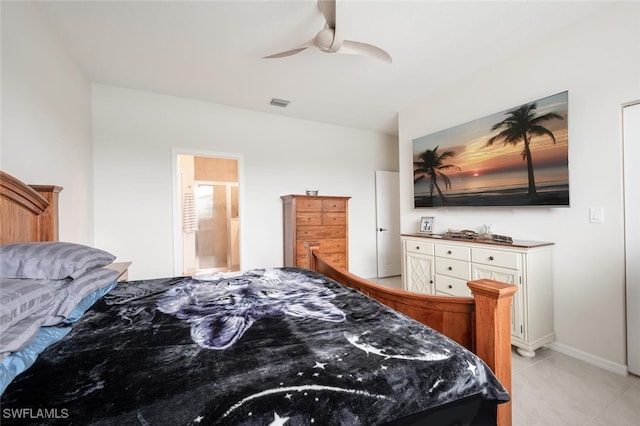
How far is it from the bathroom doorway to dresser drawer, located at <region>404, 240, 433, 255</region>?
3638 millimetres

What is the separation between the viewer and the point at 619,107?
2055mm

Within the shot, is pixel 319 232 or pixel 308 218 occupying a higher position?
pixel 308 218

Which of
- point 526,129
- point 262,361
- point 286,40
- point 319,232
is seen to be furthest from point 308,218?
point 262,361

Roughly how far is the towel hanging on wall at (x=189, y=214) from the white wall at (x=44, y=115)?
7.83ft

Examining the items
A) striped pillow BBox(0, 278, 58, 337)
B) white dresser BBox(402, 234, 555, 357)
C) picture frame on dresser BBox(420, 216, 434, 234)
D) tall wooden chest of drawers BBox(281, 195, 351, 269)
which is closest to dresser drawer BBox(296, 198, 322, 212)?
Answer: tall wooden chest of drawers BBox(281, 195, 351, 269)

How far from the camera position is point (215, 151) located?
12.7ft

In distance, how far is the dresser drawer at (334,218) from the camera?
4227mm

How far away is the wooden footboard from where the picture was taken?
3.45 feet

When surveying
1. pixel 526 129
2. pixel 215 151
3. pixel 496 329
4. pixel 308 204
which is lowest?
pixel 496 329

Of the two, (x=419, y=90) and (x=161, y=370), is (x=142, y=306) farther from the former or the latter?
(x=419, y=90)

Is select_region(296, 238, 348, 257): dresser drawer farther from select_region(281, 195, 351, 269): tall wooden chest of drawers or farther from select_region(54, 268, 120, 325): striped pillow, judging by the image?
select_region(54, 268, 120, 325): striped pillow

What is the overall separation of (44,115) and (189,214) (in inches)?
140

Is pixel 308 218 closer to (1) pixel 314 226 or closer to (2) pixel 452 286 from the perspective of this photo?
(1) pixel 314 226

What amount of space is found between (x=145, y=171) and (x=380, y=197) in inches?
149
